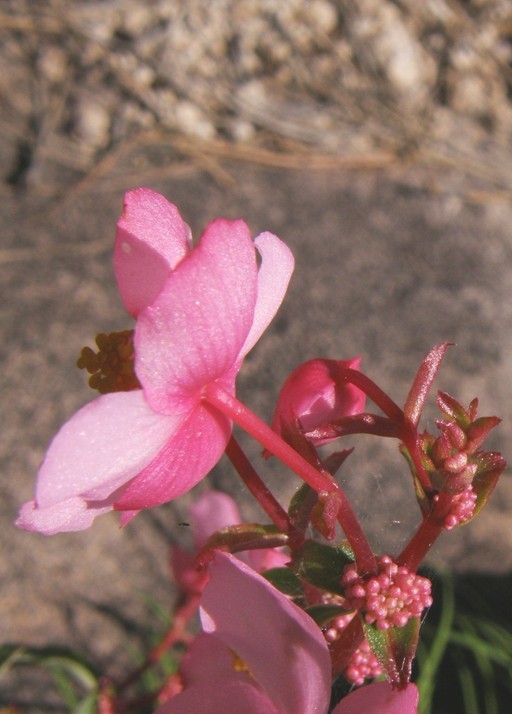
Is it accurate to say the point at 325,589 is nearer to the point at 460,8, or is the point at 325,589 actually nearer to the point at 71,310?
the point at 71,310

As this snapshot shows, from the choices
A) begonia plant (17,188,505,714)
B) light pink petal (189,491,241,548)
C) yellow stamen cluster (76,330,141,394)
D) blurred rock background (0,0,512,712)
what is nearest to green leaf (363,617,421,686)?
begonia plant (17,188,505,714)

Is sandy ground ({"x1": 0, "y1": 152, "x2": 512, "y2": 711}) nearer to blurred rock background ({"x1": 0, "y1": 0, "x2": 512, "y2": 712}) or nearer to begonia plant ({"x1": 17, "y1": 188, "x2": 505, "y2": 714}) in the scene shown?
blurred rock background ({"x1": 0, "y1": 0, "x2": 512, "y2": 712})

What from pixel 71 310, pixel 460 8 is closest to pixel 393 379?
pixel 71 310

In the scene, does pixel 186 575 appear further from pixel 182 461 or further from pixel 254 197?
pixel 254 197

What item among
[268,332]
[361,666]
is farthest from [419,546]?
[268,332]

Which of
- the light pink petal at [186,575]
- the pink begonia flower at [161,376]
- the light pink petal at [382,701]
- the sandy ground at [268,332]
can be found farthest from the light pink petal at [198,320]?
the sandy ground at [268,332]
